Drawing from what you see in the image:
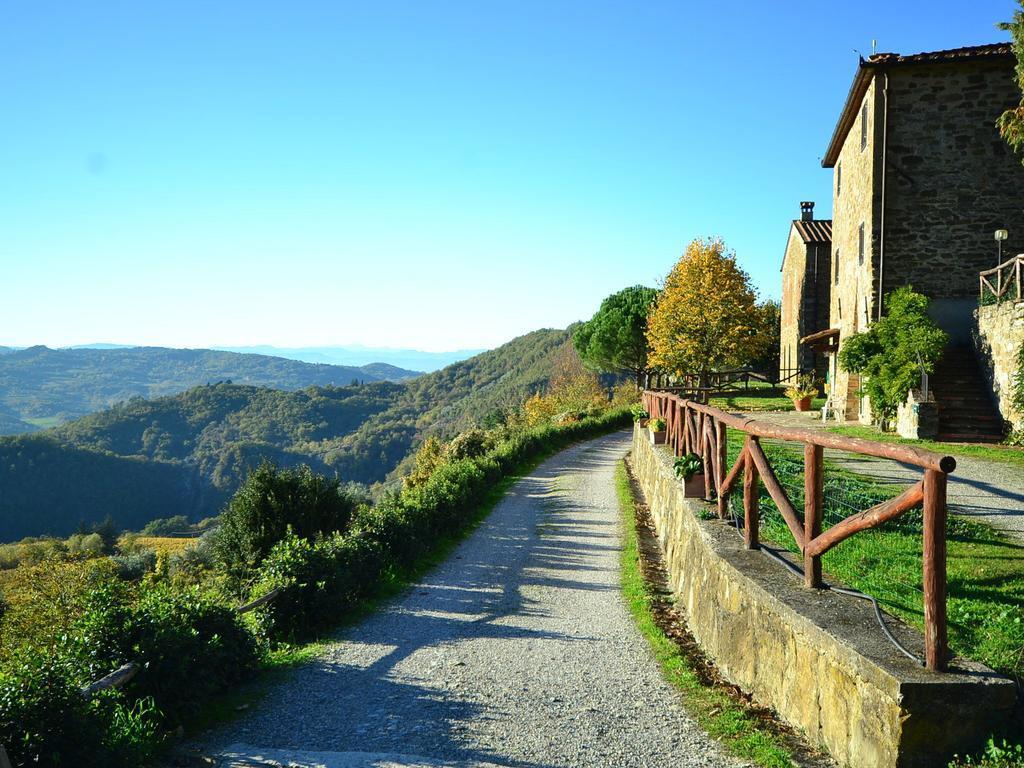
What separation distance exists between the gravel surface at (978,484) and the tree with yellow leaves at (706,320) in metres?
18.6

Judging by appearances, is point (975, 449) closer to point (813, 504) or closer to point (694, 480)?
point (694, 480)

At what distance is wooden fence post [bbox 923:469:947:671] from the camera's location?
11.2ft

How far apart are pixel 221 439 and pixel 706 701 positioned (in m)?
122

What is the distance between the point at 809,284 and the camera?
102ft

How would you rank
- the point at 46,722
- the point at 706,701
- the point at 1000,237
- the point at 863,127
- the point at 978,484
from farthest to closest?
the point at 863,127 → the point at 1000,237 → the point at 978,484 → the point at 706,701 → the point at 46,722

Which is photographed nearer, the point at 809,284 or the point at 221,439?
the point at 809,284

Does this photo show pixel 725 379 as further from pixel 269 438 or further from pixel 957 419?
pixel 269 438

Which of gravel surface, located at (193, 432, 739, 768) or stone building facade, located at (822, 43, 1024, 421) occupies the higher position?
stone building facade, located at (822, 43, 1024, 421)

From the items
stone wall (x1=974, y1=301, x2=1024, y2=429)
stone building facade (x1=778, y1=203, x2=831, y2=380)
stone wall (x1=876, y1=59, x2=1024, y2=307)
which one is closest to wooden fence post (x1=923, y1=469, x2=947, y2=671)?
stone wall (x1=974, y1=301, x2=1024, y2=429)

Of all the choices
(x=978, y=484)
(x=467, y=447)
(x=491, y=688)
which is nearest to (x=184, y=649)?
(x=491, y=688)

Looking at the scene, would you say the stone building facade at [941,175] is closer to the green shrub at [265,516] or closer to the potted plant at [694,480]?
the potted plant at [694,480]

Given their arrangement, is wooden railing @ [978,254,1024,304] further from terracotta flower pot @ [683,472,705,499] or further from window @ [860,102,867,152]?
terracotta flower pot @ [683,472,705,499]

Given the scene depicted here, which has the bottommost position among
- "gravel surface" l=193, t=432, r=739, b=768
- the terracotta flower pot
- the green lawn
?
"gravel surface" l=193, t=432, r=739, b=768

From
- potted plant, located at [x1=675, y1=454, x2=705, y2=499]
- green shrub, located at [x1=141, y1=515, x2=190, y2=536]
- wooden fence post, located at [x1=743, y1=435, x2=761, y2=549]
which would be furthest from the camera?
green shrub, located at [x1=141, y1=515, x2=190, y2=536]
